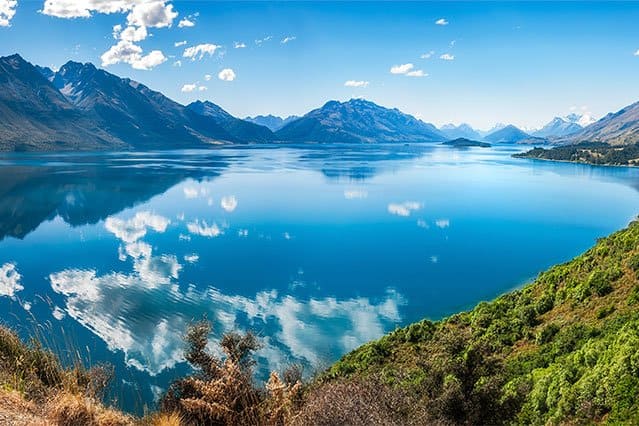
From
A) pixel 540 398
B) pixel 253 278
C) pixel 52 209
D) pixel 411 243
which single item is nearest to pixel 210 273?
pixel 253 278

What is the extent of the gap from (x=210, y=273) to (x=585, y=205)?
63681 mm

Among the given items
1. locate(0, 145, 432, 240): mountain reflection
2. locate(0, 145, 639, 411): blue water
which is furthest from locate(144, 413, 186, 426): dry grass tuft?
locate(0, 145, 432, 240): mountain reflection

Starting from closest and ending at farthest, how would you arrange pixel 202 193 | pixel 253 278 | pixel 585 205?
pixel 253 278
pixel 585 205
pixel 202 193

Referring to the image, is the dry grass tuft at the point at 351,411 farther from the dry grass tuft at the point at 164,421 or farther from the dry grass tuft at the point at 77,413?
the dry grass tuft at the point at 77,413

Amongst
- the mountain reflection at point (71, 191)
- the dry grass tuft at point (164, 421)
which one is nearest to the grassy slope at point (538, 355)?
the dry grass tuft at point (164, 421)

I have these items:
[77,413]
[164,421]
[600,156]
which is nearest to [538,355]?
[164,421]

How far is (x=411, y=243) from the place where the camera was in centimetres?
4769

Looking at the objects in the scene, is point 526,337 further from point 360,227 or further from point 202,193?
point 202,193

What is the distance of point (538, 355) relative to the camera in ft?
58.0

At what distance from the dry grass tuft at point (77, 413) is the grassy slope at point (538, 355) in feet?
17.8

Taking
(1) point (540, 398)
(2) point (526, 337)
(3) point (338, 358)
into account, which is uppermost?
(1) point (540, 398)

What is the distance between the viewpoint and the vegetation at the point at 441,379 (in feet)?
19.9

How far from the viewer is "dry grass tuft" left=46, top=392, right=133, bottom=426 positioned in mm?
5277

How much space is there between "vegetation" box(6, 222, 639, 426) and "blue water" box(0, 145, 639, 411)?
2.86ft
